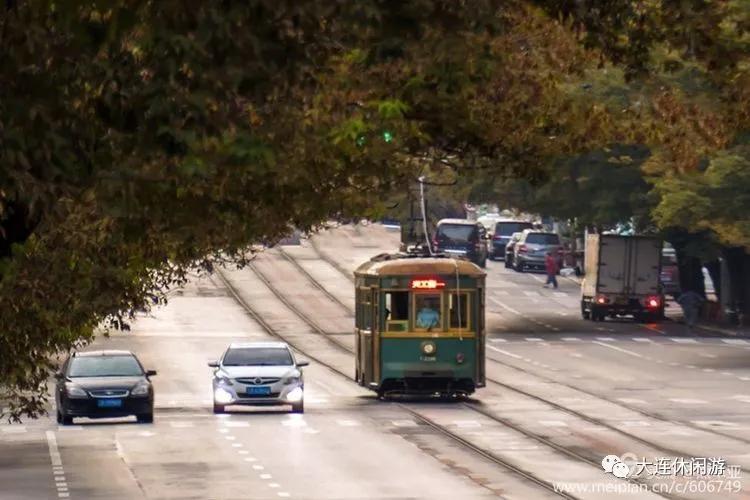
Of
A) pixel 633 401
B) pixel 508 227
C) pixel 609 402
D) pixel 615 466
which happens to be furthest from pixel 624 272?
pixel 615 466

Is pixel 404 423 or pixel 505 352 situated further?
pixel 505 352

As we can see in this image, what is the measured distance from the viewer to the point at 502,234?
3730 inches

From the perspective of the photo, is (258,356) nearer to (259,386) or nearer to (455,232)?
(259,386)

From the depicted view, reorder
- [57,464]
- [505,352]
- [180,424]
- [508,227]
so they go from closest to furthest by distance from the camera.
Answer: [57,464]
[180,424]
[505,352]
[508,227]

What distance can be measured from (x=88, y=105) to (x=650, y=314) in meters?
57.9

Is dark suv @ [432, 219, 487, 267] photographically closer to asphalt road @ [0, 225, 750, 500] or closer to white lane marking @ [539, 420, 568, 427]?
asphalt road @ [0, 225, 750, 500]

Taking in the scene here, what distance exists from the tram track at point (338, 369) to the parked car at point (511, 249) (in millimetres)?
13175

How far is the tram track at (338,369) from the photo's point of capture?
88.6 feet

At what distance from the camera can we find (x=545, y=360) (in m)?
53.0

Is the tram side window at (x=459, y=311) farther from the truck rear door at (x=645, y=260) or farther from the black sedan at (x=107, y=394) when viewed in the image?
the truck rear door at (x=645, y=260)

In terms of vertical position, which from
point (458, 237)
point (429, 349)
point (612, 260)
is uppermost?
point (458, 237)

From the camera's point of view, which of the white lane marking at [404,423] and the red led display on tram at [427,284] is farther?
the red led display on tram at [427,284]

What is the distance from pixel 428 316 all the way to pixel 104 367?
6494mm

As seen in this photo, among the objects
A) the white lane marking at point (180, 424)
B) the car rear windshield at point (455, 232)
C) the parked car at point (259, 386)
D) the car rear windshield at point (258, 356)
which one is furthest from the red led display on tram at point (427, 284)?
the car rear windshield at point (455, 232)
